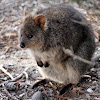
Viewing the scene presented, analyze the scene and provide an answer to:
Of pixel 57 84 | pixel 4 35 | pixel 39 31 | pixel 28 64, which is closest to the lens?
pixel 39 31

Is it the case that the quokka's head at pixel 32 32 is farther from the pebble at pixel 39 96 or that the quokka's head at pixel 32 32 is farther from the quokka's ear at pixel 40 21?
the pebble at pixel 39 96

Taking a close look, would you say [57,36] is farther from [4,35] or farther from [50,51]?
[4,35]

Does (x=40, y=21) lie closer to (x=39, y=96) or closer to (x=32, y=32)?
(x=32, y=32)

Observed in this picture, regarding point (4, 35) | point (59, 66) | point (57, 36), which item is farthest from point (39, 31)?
point (4, 35)

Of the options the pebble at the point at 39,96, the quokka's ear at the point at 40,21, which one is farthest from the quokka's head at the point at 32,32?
the pebble at the point at 39,96

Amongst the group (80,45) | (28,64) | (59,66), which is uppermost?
(80,45)

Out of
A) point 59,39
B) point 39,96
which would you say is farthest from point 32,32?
point 39,96

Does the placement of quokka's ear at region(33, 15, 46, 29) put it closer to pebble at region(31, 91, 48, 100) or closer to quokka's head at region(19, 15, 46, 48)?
quokka's head at region(19, 15, 46, 48)
